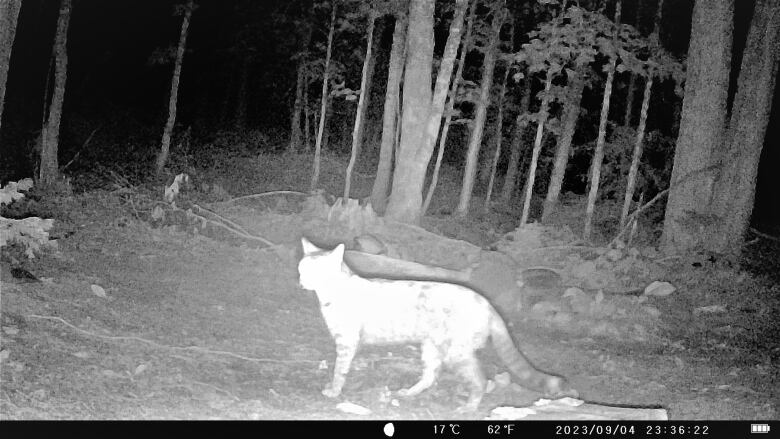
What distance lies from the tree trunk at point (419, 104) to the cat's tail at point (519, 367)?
471 centimetres

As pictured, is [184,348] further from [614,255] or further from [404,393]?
[614,255]

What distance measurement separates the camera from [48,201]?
8461 mm

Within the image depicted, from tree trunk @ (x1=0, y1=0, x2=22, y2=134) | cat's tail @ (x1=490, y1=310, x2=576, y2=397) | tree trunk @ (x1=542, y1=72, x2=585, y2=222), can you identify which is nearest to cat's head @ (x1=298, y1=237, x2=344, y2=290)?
cat's tail @ (x1=490, y1=310, x2=576, y2=397)

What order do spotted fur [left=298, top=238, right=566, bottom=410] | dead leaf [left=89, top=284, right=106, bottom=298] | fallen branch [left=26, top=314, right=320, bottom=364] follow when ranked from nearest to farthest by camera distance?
spotted fur [left=298, top=238, right=566, bottom=410], fallen branch [left=26, top=314, right=320, bottom=364], dead leaf [left=89, top=284, right=106, bottom=298]

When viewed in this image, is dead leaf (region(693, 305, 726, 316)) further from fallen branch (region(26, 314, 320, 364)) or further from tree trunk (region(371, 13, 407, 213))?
tree trunk (region(371, 13, 407, 213))

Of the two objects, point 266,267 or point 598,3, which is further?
point 598,3

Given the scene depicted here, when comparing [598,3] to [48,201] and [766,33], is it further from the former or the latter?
[48,201]

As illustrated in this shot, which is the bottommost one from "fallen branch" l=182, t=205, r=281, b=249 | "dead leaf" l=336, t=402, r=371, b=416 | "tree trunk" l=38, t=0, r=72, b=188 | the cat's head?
"dead leaf" l=336, t=402, r=371, b=416

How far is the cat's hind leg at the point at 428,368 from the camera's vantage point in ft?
13.6

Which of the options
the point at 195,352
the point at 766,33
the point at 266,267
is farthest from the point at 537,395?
the point at 766,33

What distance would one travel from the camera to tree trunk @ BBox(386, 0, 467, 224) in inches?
351

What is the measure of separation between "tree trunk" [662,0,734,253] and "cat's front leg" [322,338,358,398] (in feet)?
19.5

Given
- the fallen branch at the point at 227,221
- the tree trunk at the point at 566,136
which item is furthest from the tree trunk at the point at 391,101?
the tree trunk at the point at 566,136

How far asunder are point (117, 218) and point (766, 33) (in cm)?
876
